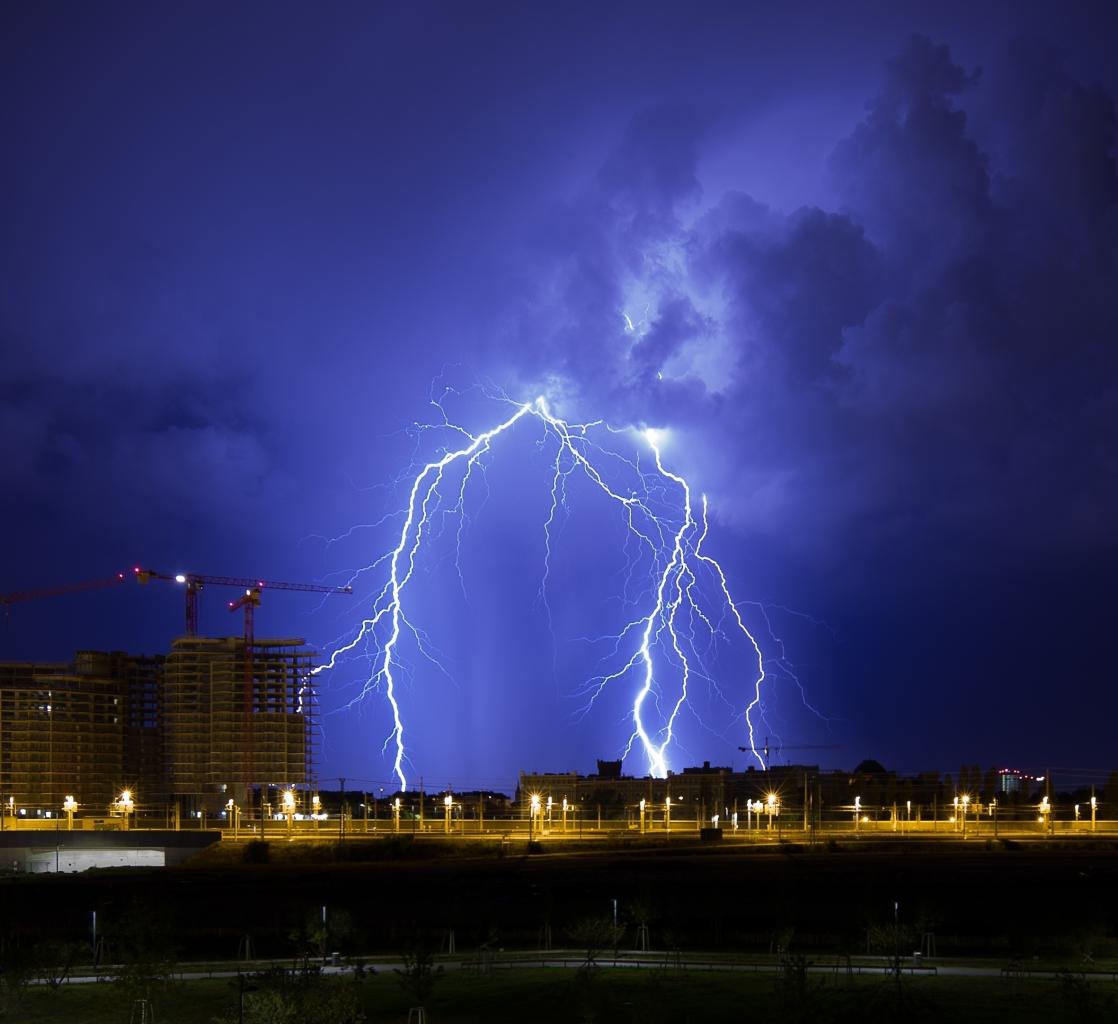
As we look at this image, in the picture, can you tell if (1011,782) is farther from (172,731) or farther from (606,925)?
(606,925)

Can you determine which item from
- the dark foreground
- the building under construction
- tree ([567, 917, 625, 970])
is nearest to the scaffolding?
the building under construction

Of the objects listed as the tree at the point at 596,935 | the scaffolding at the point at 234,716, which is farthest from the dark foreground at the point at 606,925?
the scaffolding at the point at 234,716

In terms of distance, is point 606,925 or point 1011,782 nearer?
point 606,925

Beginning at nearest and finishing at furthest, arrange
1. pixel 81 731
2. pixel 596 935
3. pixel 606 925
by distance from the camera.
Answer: pixel 596 935
pixel 606 925
pixel 81 731

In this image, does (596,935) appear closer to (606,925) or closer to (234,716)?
(606,925)

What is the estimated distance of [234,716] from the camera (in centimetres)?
11794

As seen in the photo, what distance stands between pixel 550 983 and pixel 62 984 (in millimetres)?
9270

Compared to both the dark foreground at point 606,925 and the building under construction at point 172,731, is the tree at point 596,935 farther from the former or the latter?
the building under construction at point 172,731

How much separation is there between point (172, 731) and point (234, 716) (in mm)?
5909

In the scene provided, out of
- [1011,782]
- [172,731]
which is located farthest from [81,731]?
[1011,782]

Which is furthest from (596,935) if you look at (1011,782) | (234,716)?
(1011,782)

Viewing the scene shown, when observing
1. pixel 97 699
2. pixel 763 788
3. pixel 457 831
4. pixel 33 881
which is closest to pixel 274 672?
pixel 97 699

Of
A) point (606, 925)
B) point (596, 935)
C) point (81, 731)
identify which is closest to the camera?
point (596, 935)

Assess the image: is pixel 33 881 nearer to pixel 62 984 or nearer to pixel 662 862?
pixel 662 862
